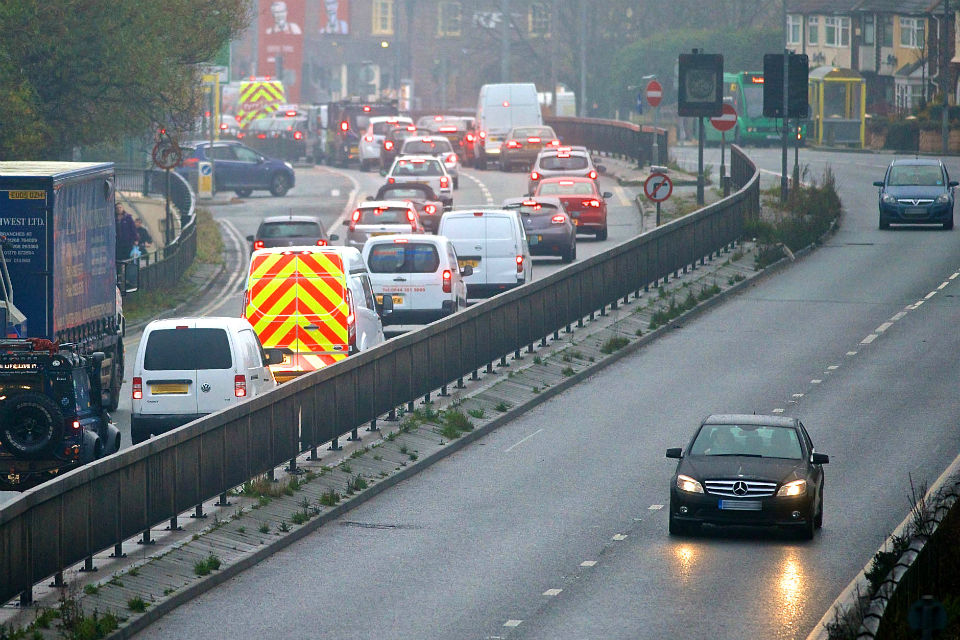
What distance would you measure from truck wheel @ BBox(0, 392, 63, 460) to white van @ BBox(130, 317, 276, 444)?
10.5ft

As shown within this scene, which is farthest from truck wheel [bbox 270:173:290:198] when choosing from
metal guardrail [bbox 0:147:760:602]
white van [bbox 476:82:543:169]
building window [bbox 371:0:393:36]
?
building window [bbox 371:0:393:36]

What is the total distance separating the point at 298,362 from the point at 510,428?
10.1 ft

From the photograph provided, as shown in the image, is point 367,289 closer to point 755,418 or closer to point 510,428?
point 510,428

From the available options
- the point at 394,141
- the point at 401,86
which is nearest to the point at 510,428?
the point at 394,141

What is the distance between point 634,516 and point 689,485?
1.50 metres

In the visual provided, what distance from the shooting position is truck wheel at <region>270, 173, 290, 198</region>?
59.1 meters

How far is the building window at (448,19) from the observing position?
133000 millimetres

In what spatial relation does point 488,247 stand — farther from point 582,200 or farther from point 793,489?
point 793,489

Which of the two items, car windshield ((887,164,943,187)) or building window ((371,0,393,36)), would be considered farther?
building window ((371,0,393,36))

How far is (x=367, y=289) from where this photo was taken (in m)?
26.6

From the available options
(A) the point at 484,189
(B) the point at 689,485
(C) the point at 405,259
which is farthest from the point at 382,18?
(B) the point at 689,485

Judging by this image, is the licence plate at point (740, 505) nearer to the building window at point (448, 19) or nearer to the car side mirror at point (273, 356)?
the car side mirror at point (273, 356)

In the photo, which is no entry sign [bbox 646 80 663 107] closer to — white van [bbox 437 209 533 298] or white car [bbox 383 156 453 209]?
white car [bbox 383 156 453 209]

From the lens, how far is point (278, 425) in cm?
1862
